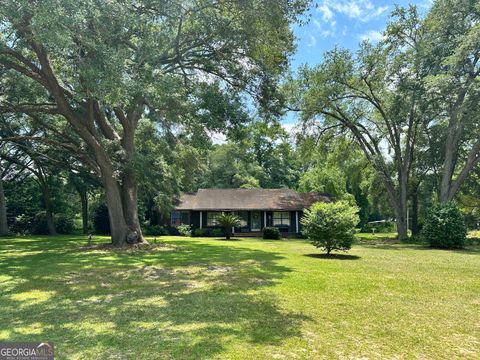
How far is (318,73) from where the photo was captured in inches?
1054

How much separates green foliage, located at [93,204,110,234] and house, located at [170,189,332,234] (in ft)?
18.7

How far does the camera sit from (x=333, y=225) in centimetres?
1507

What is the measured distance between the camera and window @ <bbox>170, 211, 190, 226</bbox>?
33969 mm

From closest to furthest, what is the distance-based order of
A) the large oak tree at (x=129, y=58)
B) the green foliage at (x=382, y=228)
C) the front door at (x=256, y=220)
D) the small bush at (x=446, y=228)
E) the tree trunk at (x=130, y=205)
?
the large oak tree at (x=129, y=58) < the tree trunk at (x=130, y=205) < the small bush at (x=446, y=228) < the front door at (x=256, y=220) < the green foliage at (x=382, y=228)

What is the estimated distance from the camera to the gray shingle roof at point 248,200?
32656 mm

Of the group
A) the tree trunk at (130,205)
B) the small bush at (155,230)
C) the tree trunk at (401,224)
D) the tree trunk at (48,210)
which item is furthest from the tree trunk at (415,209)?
the tree trunk at (48,210)

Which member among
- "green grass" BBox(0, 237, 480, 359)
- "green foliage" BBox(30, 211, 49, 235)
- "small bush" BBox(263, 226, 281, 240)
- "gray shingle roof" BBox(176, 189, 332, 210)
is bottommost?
"green grass" BBox(0, 237, 480, 359)

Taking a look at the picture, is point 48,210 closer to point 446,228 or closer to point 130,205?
point 130,205

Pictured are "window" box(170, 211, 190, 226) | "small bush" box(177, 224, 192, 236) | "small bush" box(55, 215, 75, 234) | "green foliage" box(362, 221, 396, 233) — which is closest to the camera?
"small bush" box(177, 224, 192, 236)

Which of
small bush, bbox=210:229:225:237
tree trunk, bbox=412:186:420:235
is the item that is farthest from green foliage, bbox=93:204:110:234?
tree trunk, bbox=412:186:420:235

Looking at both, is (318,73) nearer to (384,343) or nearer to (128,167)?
(128,167)

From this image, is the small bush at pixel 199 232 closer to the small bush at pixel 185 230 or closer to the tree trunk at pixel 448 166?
the small bush at pixel 185 230

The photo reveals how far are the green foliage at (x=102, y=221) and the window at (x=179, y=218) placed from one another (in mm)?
Answer: 5646

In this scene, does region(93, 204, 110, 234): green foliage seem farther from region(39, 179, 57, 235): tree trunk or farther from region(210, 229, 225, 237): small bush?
region(210, 229, 225, 237): small bush
